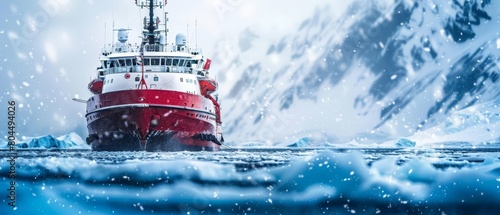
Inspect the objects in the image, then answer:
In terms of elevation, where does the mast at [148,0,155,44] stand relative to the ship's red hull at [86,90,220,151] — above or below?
above

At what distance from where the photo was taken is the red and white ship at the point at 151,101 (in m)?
38.8

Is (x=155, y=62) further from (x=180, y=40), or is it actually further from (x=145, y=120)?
(x=145, y=120)

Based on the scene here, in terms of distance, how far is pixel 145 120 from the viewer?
127 ft

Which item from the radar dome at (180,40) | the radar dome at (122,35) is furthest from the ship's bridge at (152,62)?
the radar dome at (180,40)

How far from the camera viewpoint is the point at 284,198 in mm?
13609

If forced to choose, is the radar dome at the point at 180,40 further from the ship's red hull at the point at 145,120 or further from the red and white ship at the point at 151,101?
the ship's red hull at the point at 145,120

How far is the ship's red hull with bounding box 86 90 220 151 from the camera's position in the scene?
38.8 meters

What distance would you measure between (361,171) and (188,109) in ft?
88.3

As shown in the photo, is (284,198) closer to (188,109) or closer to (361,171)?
(361,171)

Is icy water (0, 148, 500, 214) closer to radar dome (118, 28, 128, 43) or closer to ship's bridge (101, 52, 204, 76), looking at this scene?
ship's bridge (101, 52, 204, 76)

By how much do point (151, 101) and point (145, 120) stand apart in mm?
1244

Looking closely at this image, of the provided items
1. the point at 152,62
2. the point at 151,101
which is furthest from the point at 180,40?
the point at 151,101

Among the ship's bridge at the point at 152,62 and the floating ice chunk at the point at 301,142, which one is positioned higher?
the floating ice chunk at the point at 301,142

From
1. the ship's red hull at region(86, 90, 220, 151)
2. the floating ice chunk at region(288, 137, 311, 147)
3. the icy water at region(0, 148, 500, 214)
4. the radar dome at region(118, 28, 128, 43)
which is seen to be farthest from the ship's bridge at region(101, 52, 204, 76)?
the floating ice chunk at region(288, 137, 311, 147)
